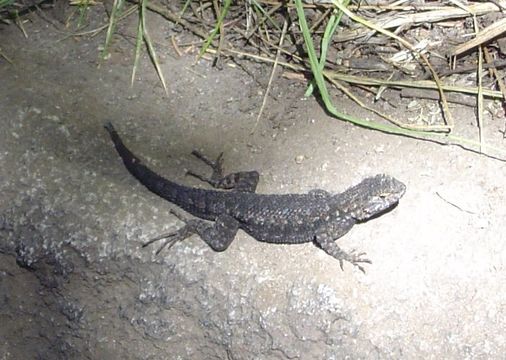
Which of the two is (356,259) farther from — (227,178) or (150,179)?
(150,179)

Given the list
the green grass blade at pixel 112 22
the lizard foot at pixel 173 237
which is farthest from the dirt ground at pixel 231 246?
the green grass blade at pixel 112 22

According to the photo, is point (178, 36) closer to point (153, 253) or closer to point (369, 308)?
point (153, 253)

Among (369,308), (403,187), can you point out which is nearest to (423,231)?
(403,187)

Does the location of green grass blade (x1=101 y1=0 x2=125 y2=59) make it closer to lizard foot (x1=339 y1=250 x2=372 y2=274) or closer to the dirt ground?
the dirt ground

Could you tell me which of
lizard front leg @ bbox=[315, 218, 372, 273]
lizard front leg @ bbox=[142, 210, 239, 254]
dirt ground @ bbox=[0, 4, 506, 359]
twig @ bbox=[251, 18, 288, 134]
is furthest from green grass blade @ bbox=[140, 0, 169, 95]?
lizard front leg @ bbox=[315, 218, 372, 273]

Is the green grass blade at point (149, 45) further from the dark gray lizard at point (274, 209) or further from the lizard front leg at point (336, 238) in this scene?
the lizard front leg at point (336, 238)

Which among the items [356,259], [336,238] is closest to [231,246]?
[336,238]
